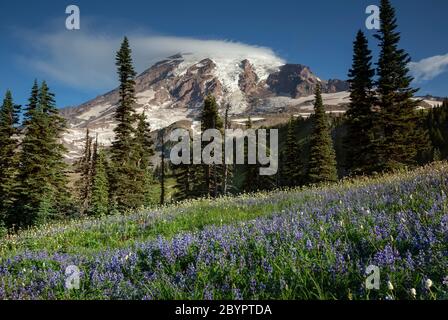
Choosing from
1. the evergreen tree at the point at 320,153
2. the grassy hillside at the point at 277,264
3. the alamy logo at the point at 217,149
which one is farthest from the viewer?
the evergreen tree at the point at 320,153

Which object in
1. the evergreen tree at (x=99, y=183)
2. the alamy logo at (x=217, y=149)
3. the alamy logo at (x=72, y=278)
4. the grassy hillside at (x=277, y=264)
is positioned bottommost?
the alamy logo at (x=72, y=278)

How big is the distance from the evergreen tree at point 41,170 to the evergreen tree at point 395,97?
34.9 m

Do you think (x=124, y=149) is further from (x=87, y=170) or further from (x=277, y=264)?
(x=277, y=264)

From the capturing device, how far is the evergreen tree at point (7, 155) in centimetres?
4189

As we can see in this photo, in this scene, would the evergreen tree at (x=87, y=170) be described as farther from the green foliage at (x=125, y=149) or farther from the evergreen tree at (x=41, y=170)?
the green foliage at (x=125, y=149)

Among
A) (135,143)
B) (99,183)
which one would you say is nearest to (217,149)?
(135,143)

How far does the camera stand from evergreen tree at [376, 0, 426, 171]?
35.8 meters

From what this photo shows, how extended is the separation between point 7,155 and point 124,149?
16.4m

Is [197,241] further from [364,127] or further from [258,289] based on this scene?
[364,127]

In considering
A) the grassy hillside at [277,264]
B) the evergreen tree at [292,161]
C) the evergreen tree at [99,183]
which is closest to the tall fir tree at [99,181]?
the evergreen tree at [99,183]

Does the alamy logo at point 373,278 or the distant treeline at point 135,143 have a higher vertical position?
the distant treeline at point 135,143

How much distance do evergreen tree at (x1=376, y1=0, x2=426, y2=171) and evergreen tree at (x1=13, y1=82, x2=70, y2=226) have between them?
3490cm

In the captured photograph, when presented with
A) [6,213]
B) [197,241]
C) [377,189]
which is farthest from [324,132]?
[197,241]
